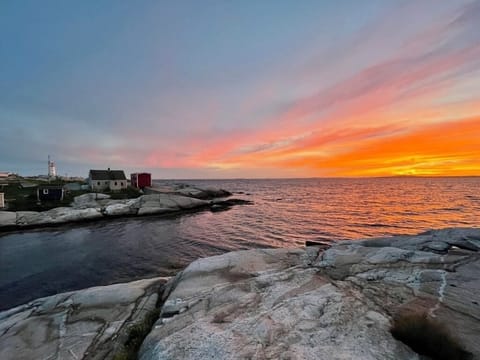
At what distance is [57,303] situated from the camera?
32.0 ft

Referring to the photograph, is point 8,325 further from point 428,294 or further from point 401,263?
point 401,263

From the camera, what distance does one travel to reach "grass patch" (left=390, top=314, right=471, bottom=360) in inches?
199

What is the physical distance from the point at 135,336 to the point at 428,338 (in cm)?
749

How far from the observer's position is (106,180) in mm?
60125

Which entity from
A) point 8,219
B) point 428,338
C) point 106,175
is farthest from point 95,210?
point 428,338

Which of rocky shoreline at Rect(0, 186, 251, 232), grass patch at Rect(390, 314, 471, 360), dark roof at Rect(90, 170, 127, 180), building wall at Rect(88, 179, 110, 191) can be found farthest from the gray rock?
grass patch at Rect(390, 314, 471, 360)

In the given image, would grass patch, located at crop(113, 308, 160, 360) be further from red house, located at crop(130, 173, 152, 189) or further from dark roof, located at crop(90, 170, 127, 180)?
red house, located at crop(130, 173, 152, 189)

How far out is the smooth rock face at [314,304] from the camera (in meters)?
5.50

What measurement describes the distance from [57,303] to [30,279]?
8657 mm

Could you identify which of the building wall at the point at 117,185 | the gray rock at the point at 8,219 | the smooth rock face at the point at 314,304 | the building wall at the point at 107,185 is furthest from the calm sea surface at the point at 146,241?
the building wall at the point at 107,185

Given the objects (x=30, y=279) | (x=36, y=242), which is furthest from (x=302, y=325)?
(x=36, y=242)

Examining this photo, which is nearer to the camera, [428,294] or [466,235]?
[428,294]

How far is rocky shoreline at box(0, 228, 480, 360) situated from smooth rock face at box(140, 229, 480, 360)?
28mm

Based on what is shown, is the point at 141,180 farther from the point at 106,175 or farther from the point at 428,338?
the point at 428,338
